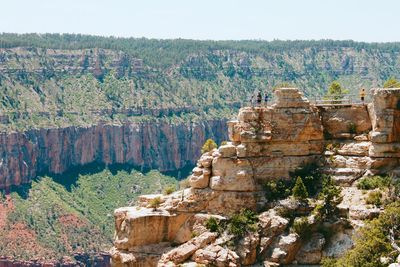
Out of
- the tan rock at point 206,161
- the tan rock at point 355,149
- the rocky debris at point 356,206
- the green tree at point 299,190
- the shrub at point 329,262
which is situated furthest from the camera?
the tan rock at point 206,161

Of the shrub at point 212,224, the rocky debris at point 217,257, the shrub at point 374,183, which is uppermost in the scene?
the shrub at point 374,183

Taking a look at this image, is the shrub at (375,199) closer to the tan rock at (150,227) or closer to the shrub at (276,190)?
the shrub at (276,190)

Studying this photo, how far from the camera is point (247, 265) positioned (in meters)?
80.1

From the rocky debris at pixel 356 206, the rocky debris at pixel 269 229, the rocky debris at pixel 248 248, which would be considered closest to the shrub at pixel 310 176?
the rocky debris at pixel 356 206

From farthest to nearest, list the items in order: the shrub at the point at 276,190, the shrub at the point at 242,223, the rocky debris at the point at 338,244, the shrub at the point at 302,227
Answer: the shrub at the point at 276,190, the shrub at the point at 302,227, the shrub at the point at 242,223, the rocky debris at the point at 338,244

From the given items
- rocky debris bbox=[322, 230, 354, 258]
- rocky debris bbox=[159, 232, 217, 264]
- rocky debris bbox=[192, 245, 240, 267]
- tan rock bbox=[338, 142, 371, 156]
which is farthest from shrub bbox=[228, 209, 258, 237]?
tan rock bbox=[338, 142, 371, 156]

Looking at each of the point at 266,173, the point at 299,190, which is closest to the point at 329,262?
the point at 299,190

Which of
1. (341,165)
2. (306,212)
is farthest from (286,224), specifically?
(341,165)

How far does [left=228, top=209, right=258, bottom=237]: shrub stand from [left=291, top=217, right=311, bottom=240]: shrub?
3101 mm

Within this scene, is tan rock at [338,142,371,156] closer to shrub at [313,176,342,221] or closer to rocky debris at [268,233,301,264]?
shrub at [313,176,342,221]

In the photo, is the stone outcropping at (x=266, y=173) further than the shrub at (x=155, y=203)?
No

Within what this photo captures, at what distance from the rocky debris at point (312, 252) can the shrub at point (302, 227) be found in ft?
2.70

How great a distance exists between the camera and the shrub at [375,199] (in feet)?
261

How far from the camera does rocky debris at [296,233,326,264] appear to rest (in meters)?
80.9
